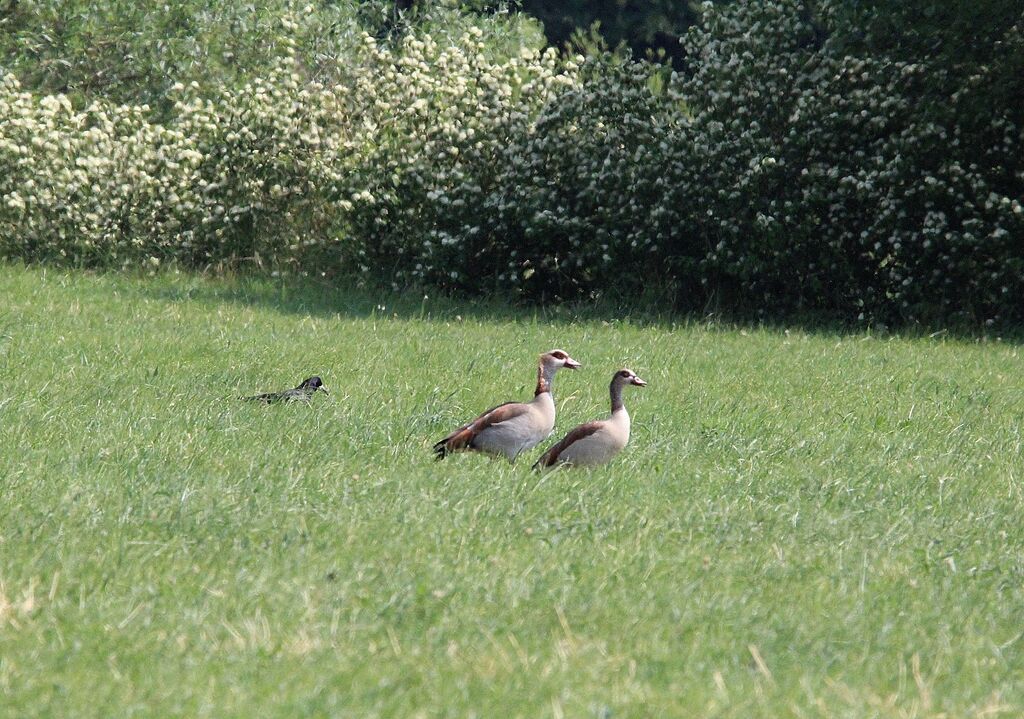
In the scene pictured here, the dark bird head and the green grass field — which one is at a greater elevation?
the green grass field

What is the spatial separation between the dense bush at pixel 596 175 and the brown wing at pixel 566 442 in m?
11.8

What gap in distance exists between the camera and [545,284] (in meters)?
22.1

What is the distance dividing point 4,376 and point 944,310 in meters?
12.8

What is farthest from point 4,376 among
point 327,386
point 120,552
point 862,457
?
point 862,457

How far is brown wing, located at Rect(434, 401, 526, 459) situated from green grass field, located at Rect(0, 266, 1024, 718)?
11 centimetres

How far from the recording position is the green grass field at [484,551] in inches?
190

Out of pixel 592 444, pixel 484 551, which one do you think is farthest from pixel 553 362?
pixel 484 551

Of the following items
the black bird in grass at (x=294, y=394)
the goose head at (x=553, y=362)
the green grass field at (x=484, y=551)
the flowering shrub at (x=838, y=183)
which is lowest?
the black bird in grass at (x=294, y=394)

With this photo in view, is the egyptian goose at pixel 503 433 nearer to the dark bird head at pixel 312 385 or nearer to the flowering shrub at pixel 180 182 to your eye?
the dark bird head at pixel 312 385

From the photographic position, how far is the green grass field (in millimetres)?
4816

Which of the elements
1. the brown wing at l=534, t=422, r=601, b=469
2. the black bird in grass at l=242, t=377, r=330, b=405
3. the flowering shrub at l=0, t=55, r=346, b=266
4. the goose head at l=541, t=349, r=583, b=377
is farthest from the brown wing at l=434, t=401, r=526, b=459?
the flowering shrub at l=0, t=55, r=346, b=266

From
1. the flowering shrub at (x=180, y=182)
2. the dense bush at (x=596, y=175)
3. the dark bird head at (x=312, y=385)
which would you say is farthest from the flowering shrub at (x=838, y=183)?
the dark bird head at (x=312, y=385)

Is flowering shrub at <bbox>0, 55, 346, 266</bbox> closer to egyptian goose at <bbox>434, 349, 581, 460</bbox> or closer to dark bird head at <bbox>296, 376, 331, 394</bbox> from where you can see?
dark bird head at <bbox>296, 376, 331, 394</bbox>

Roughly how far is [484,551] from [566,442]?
2017 millimetres
